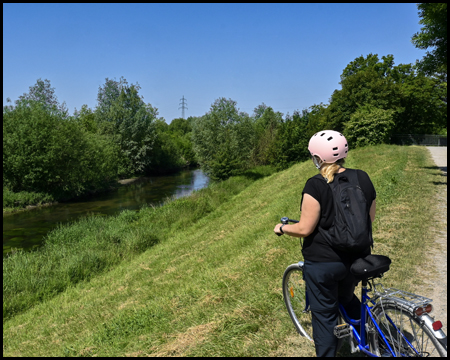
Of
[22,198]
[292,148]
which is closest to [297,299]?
[22,198]

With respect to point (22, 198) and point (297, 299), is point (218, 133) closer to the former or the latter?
point (22, 198)

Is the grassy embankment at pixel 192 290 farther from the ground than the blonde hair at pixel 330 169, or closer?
closer

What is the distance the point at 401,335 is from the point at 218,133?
39229 mm

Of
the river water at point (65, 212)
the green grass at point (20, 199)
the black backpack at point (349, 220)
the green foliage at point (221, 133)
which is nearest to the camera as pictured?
the black backpack at point (349, 220)

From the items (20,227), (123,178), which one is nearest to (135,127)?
(123,178)

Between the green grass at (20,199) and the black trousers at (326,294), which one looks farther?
the green grass at (20,199)

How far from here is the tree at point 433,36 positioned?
38.2 ft

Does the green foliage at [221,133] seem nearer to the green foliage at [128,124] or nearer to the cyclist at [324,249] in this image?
the green foliage at [128,124]

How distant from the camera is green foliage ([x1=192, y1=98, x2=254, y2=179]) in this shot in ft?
134

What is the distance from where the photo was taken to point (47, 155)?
33.8m

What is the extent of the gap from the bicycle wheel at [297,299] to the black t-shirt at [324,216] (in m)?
0.89

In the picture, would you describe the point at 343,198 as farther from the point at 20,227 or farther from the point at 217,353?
the point at 20,227

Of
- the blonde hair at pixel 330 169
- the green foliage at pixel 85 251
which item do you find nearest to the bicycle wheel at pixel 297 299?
the blonde hair at pixel 330 169

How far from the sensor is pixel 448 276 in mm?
4922
